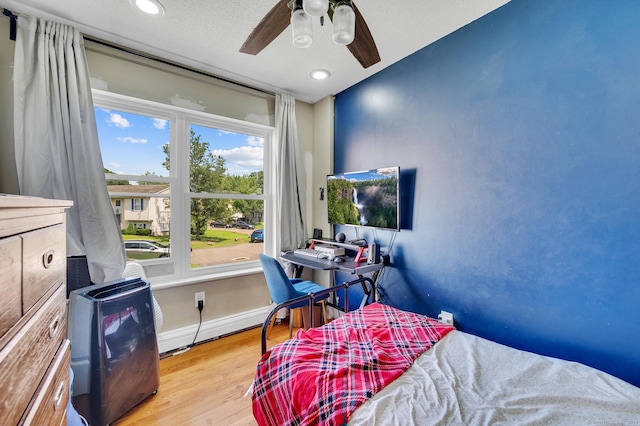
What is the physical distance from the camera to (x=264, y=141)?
114 inches

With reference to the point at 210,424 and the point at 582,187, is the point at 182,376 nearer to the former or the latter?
the point at 210,424

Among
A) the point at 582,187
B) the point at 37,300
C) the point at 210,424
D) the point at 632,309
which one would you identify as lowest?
the point at 210,424

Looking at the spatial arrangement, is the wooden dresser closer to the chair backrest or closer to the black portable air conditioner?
the black portable air conditioner

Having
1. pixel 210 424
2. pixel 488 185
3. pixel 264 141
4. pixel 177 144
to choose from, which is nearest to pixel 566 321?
pixel 488 185

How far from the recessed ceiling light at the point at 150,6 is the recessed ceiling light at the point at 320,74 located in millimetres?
1195

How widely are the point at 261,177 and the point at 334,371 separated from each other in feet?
7.16

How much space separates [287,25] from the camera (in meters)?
1.32

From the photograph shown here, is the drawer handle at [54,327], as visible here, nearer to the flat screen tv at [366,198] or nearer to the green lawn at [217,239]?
the green lawn at [217,239]

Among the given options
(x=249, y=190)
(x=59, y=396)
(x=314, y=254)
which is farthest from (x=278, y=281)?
(x=59, y=396)

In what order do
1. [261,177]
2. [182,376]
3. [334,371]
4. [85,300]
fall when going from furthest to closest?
[261,177] → [182,376] → [85,300] → [334,371]

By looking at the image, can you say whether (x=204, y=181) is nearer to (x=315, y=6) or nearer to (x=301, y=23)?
(x=301, y=23)

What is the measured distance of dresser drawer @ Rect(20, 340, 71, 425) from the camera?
1.88 feet

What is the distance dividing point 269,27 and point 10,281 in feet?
4.53

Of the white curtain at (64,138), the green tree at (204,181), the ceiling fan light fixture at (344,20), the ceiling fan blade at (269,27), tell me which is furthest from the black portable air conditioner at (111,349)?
the ceiling fan light fixture at (344,20)
